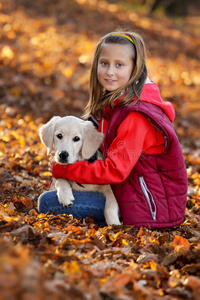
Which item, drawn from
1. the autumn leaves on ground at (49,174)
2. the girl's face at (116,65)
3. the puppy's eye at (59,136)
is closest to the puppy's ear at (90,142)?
the puppy's eye at (59,136)

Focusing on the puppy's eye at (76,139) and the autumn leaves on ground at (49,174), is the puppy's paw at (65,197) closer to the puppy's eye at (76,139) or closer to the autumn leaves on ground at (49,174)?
the autumn leaves on ground at (49,174)

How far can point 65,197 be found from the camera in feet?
13.8

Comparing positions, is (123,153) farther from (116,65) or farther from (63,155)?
(116,65)

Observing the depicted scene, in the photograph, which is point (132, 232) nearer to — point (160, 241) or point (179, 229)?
point (160, 241)

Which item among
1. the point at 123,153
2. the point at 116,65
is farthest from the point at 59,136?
the point at 116,65

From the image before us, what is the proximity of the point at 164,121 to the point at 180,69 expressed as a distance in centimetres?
1012

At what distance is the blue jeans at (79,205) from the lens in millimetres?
4309

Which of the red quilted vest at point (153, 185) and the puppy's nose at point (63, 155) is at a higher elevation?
the puppy's nose at point (63, 155)

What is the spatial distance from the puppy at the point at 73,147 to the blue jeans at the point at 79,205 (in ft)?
0.25

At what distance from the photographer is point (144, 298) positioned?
2684 millimetres

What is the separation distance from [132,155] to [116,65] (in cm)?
102

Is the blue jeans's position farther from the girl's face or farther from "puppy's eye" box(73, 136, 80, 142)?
the girl's face

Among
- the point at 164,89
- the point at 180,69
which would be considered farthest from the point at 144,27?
the point at 164,89

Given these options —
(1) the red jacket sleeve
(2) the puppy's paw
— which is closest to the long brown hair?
(1) the red jacket sleeve
